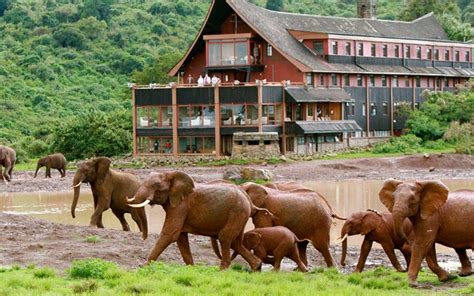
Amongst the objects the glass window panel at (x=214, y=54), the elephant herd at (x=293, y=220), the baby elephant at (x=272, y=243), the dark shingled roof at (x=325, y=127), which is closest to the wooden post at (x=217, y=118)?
the dark shingled roof at (x=325, y=127)

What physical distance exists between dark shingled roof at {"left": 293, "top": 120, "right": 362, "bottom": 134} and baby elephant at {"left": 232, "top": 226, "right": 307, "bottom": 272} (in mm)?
46594

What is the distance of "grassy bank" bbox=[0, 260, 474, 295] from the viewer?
15766 mm

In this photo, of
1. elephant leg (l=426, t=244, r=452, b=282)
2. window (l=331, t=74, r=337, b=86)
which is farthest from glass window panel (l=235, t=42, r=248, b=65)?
elephant leg (l=426, t=244, r=452, b=282)

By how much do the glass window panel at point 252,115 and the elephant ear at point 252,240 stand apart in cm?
4553

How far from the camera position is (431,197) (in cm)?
1741

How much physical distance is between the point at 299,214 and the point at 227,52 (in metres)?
50.3

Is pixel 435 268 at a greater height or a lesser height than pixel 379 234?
lesser

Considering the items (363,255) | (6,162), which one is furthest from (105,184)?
(6,162)

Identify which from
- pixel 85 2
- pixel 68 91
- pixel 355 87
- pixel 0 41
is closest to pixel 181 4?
pixel 85 2

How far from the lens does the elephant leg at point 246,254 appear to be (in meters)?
18.7

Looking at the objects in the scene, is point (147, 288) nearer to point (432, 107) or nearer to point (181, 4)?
point (432, 107)

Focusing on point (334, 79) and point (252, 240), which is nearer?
point (252, 240)

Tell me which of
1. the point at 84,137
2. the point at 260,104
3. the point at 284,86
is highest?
the point at 284,86

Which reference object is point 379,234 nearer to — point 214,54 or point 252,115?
point 252,115
